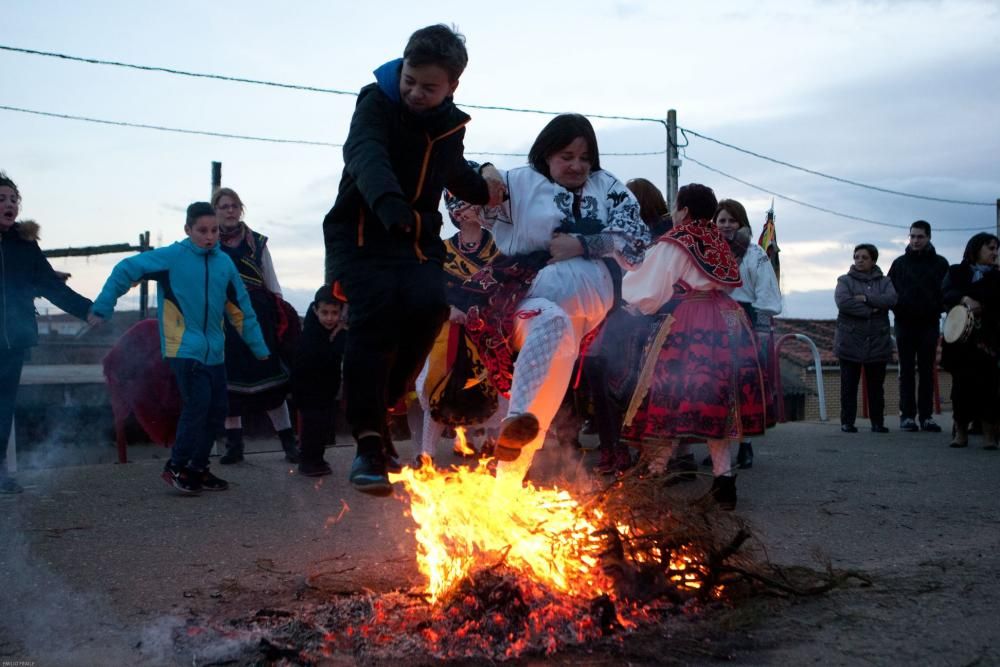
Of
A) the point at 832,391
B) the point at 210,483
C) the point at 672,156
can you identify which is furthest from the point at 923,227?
the point at 832,391

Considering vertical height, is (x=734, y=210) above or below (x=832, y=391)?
above

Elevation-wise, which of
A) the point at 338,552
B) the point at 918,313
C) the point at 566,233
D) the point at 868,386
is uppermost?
the point at 566,233

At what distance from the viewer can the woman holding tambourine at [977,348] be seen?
9.06m

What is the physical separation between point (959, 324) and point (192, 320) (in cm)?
709

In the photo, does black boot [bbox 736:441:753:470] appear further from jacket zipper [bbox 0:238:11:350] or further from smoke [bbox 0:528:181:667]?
jacket zipper [bbox 0:238:11:350]

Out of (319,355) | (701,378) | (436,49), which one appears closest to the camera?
(436,49)

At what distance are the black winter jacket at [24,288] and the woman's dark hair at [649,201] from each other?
404 cm

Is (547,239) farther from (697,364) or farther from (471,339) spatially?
(697,364)

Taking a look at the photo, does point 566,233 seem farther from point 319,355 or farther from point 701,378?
point 319,355

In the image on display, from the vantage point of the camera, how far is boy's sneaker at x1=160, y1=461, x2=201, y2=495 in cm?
643

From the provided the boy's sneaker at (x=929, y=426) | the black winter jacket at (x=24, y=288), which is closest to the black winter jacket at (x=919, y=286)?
the boy's sneaker at (x=929, y=426)

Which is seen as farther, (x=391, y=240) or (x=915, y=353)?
(x=915, y=353)

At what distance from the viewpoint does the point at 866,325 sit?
34.9ft

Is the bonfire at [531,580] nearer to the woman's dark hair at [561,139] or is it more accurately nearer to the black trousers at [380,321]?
the black trousers at [380,321]
